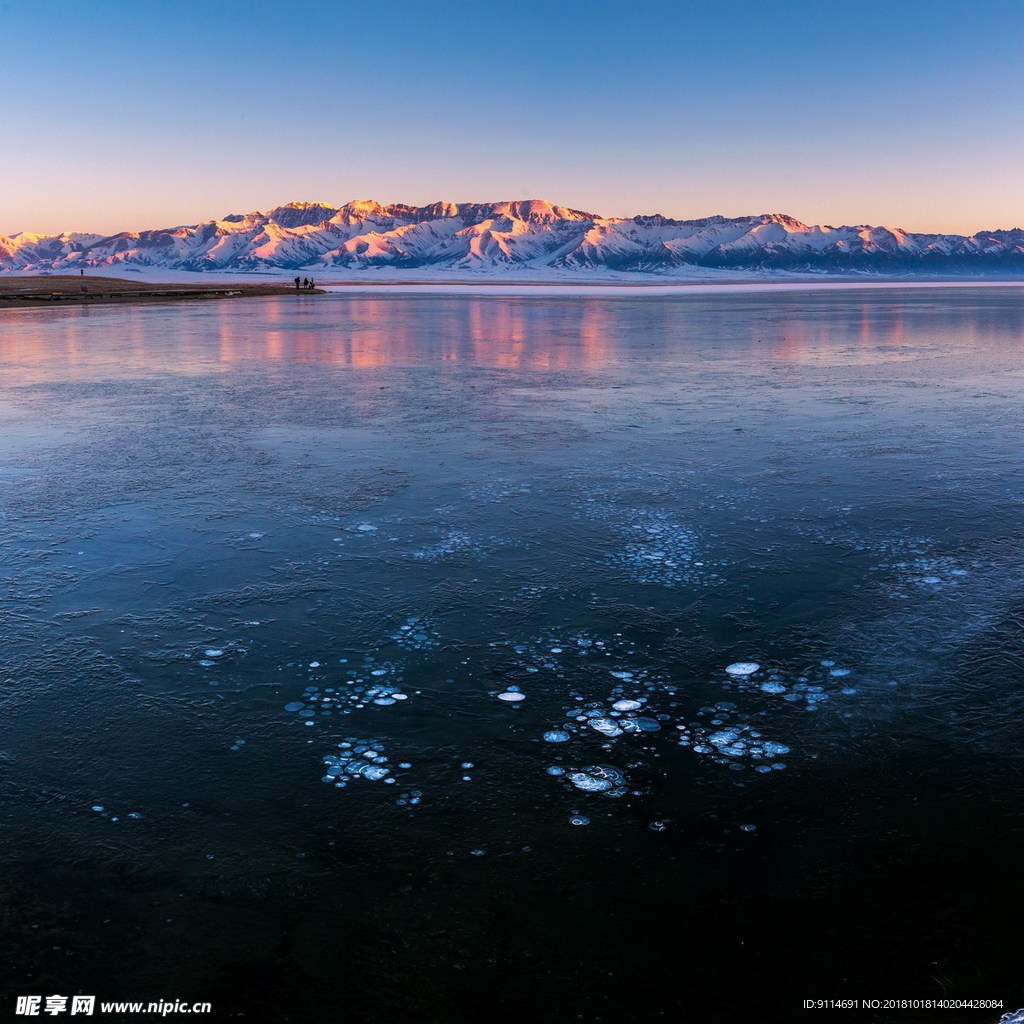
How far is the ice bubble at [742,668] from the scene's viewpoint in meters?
5.83

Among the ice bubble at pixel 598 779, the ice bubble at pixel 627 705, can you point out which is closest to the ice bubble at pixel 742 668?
the ice bubble at pixel 627 705

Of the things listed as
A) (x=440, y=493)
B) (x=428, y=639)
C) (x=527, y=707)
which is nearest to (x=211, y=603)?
(x=428, y=639)

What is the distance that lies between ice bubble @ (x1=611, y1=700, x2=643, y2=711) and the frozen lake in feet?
0.08

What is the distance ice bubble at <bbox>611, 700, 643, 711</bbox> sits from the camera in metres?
5.40

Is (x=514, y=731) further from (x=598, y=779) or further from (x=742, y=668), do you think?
(x=742, y=668)

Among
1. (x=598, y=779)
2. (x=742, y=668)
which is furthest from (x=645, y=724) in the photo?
(x=742, y=668)

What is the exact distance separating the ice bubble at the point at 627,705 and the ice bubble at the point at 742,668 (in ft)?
2.45

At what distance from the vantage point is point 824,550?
8211mm

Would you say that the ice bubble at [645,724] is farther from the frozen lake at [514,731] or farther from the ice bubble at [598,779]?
the ice bubble at [598,779]

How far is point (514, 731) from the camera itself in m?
5.17

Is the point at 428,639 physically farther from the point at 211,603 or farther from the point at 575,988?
the point at 575,988

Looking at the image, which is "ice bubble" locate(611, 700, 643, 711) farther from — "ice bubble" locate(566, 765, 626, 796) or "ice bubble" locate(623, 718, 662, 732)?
"ice bubble" locate(566, 765, 626, 796)

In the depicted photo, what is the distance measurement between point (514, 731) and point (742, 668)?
166 centimetres

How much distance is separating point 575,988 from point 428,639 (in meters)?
3.16
